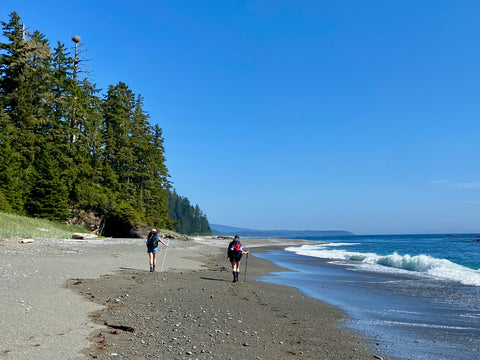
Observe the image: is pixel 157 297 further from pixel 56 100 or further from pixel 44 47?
pixel 44 47

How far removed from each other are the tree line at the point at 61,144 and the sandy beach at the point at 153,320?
2372cm

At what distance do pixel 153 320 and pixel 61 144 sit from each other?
3492 cm

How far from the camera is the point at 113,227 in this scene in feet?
132

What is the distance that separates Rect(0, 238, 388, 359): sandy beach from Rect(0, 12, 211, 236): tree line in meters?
23.7

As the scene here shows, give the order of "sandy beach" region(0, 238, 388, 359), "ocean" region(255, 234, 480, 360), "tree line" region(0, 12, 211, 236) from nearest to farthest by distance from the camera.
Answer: "sandy beach" region(0, 238, 388, 359), "ocean" region(255, 234, 480, 360), "tree line" region(0, 12, 211, 236)

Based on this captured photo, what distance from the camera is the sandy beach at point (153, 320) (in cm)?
521

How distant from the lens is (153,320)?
691 cm

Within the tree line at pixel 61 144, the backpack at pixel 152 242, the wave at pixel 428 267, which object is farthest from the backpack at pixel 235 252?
the tree line at pixel 61 144

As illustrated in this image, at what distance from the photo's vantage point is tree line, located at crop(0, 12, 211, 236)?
3259 centimetres

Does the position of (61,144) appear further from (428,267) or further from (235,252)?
(428,267)

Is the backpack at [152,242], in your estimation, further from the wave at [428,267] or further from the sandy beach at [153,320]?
the wave at [428,267]

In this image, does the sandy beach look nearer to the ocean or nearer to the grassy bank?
the ocean

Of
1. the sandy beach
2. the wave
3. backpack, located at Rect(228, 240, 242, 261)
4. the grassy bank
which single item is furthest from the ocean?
the grassy bank

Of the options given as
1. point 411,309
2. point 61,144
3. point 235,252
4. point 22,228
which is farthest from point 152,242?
point 61,144
